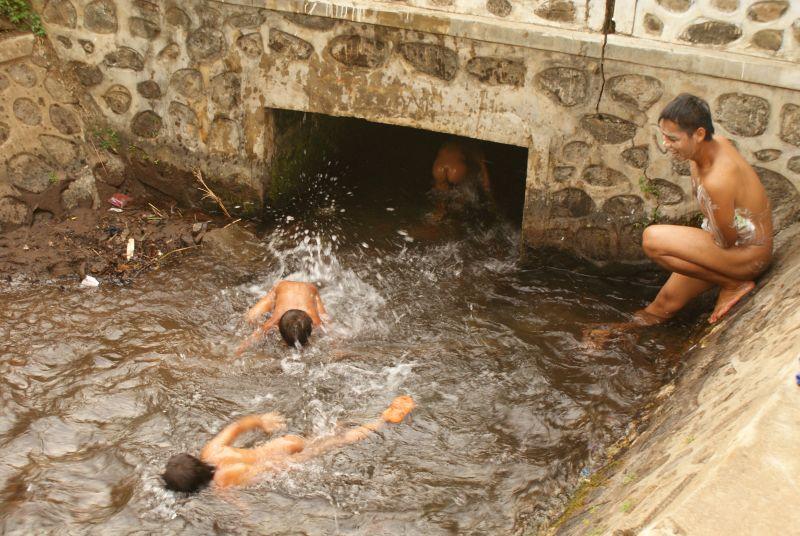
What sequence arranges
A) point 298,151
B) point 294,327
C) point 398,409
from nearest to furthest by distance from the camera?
point 398,409 < point 294,327 < point 298,151

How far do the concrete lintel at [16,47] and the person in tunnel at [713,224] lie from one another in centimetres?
484

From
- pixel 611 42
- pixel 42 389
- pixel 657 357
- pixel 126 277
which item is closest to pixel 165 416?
pixel 42 389

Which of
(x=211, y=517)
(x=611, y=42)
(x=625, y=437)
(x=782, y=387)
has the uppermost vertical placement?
(x=611, y=42)

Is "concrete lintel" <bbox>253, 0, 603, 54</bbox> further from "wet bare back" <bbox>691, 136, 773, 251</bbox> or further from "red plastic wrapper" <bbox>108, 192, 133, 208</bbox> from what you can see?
"red plastic wrapper" <bbox>108, 192, 133, 208</bbox>

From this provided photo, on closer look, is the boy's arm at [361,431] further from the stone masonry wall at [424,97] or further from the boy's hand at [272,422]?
the stone masonry wall at [424,97]

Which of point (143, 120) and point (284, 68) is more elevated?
point (284, 68)

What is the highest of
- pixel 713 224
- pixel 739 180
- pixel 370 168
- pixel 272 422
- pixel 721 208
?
pixel 739 180

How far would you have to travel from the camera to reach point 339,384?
16.4 feet

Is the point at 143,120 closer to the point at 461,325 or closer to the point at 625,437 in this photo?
the point at 461,325

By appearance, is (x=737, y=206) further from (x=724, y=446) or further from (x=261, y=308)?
(x=261, y=308)

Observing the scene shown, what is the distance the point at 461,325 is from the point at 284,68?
7.79ft

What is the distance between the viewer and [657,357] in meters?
5.05

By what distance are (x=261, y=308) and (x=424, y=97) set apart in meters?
1.97

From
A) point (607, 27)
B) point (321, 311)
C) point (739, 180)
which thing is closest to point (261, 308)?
point (321, 311)
